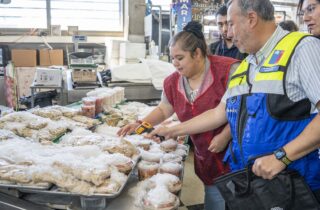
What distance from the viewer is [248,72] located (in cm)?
133

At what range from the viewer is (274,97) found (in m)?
1.11

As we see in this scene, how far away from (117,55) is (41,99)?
7.62 ft

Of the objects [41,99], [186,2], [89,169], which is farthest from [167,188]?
[186,2]

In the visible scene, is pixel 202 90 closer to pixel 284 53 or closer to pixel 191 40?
pixel 191 40

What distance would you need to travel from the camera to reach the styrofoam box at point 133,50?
17.5ft

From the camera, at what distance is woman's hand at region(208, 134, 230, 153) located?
5.42ft

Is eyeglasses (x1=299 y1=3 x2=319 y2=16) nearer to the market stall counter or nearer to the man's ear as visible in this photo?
the man's ear

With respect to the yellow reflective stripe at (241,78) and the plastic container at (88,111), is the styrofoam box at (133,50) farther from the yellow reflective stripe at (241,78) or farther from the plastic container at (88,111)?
the yellow reflective stripe at (241,78)

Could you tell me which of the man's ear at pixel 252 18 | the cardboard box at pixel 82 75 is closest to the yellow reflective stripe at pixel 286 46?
the man's ear at pixel 252 18

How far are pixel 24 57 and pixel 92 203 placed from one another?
19.2 ft

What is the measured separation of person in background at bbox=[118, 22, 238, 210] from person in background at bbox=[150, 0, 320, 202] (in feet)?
1.22

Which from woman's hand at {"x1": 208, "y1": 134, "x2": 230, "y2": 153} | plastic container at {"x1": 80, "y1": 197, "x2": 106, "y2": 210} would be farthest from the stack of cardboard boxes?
plastic container at {"x1": 80, "y1": 197, "x2": 106, "y2": 210}

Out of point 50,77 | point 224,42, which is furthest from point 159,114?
point 50,77

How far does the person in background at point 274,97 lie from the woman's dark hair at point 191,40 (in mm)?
466
